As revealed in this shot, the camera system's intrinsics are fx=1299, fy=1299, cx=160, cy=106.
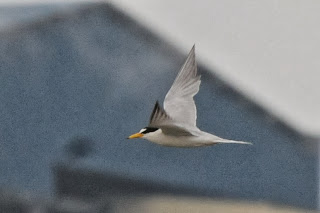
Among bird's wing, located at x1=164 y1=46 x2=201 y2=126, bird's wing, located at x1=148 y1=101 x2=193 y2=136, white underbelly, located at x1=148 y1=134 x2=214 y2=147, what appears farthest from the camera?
bird's wing, located at x1=164 y1=46 x2=201 y2=126

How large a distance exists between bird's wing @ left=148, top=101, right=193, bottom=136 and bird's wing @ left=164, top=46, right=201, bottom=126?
0.50 feet

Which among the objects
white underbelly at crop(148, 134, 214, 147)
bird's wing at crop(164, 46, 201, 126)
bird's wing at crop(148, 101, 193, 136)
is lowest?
white underbelly at crop(148, 134, 214, 147)

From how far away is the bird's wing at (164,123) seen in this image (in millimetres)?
2344

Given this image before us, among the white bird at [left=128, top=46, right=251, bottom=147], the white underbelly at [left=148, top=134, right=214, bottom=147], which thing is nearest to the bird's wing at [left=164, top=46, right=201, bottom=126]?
the white bird at [left=128, top=46, right=251, bottom=147]

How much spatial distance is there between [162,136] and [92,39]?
8.90ft

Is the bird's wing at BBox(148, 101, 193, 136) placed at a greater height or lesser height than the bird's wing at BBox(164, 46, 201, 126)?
lesser

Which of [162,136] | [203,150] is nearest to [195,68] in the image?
[162,136]

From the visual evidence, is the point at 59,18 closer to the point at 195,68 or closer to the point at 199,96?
the point at 199,96

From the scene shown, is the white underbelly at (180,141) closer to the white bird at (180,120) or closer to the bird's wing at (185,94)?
the white bird at (180,120)

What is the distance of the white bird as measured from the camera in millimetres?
2402

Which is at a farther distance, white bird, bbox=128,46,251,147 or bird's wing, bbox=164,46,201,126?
bird's wing, bbox=164,46,201,126

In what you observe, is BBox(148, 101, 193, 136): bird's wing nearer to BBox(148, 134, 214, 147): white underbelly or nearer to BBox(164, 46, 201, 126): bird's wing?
BBox(148, 134, 214, 147): white underbelly

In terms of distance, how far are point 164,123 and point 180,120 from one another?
0.86ft

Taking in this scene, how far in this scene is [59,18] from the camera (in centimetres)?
531
